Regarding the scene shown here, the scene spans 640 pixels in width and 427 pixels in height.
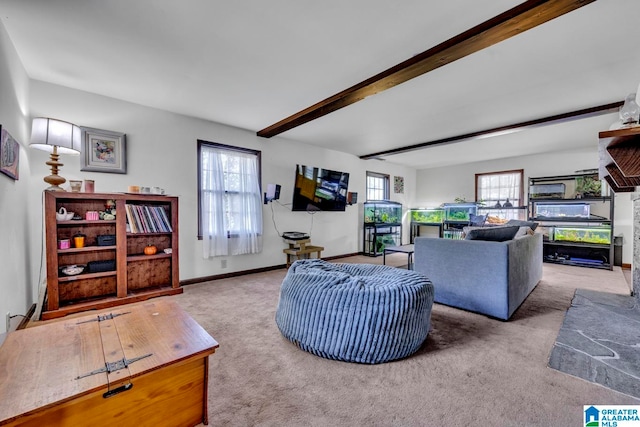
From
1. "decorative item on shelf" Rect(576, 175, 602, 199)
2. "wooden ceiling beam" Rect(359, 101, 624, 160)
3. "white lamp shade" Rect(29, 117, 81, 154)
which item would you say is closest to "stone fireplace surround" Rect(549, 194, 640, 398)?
"wooden ceiling beam" Rect(359, 101, 624, 160)

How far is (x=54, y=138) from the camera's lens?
2.38m

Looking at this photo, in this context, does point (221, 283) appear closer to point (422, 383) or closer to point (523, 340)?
point (422, 383)

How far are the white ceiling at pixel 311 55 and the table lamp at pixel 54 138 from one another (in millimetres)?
554

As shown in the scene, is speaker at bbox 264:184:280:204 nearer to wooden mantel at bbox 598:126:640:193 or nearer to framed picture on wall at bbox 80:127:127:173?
framed picture on wall at bbox 80:127:127:173

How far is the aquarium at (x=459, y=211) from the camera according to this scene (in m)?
6.62

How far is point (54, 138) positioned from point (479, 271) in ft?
13.4

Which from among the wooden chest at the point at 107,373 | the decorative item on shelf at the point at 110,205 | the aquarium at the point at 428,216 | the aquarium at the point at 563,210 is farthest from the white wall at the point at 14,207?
the aquarium at the point at 563,210

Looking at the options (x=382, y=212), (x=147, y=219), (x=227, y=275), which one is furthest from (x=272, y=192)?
(x=382, y=212)

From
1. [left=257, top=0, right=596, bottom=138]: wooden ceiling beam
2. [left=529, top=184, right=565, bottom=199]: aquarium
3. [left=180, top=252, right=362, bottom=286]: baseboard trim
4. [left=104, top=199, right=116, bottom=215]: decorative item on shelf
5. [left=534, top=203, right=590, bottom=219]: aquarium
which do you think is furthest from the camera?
[left=529, top=184, right=565, bottom=199]: aquarium

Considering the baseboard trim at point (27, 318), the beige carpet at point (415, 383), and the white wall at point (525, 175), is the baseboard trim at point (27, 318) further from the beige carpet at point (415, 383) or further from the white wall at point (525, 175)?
the white wall at point (525, 175)

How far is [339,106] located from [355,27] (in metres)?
1.25

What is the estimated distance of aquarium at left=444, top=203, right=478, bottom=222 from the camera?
261 inches

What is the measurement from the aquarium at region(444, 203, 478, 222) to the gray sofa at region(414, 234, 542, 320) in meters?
3.69

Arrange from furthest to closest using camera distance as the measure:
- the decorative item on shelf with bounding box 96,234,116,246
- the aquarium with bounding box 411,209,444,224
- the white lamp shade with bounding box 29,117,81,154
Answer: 1. the aquarium with bounding box 411,209,444,224
2. the decorative item on shelf with bounding box 96,234,116,246
3. the white lamp shade with bounding box 29,117,81,154
